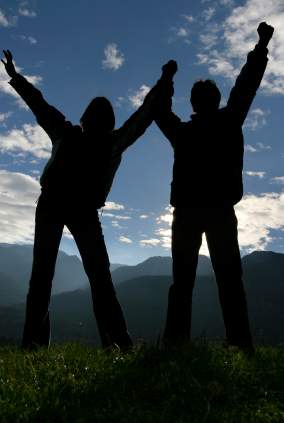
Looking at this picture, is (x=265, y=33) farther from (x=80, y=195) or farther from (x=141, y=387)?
(x=141, y=387)

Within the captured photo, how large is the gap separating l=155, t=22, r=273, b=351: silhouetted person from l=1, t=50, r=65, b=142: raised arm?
160 cm

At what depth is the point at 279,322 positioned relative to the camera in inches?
6403

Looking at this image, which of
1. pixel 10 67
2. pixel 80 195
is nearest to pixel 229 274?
pixel 80 195

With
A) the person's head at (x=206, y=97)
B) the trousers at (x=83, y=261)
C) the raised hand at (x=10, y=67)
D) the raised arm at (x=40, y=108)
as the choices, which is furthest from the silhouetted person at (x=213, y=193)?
the raised hand at (x=10, y=67)

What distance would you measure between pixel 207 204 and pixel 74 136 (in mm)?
1989

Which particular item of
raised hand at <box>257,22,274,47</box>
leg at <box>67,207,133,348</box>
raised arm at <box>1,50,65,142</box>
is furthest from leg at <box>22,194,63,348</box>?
raised hand at <box>257,22,274,47</box>

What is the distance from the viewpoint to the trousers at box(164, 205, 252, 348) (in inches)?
113

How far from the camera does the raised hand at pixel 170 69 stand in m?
3.61

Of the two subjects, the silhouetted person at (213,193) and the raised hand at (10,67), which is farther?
the raised hand at (10,67)

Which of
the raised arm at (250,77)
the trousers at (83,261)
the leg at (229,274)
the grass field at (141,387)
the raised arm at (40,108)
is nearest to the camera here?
the grass field at (141,387)

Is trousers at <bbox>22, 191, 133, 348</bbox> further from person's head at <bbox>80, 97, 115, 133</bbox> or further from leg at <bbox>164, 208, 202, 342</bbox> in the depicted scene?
person's head at <bbox>80, 97, 115, 133</bbox>

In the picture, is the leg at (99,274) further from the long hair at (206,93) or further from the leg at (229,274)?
the long hair at (206,93)

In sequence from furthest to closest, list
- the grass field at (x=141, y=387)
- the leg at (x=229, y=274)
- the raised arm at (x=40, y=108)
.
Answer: the raised arm at (x=40, y=108) < the leg at (x=229, y=274) < the grass field at (x=141, y=387)

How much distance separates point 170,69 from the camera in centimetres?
362
